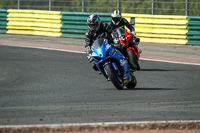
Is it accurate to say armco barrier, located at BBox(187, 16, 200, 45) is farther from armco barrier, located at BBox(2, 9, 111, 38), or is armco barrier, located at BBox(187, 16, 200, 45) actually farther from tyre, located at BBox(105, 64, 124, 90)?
tyre, located at BBox(105, 64, 124, 90)

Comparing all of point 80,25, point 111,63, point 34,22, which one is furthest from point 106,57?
point 34,22

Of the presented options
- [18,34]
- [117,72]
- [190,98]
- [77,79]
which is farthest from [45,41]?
[190,98]

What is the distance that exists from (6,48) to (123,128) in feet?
41.8

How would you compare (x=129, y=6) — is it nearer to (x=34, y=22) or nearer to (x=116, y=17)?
(x=34, y=22)

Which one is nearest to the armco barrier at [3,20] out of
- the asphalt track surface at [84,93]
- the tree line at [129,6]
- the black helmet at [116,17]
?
the tree line at [129,6]

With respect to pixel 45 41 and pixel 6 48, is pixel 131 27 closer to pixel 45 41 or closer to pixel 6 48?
pixel 6 48

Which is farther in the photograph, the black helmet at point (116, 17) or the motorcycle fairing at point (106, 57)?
the black helmet at point (116, 17)

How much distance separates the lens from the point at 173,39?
757 inches

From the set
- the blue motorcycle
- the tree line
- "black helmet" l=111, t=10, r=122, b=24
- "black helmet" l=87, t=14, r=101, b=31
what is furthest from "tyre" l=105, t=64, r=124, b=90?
the tree line

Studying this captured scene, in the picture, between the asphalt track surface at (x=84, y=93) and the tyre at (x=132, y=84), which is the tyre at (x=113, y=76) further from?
the tyre at (x=132, y=84)

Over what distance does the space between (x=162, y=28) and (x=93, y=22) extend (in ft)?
31.0

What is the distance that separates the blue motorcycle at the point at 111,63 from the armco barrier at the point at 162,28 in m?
9.46

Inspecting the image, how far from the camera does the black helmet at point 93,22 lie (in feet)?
33.4

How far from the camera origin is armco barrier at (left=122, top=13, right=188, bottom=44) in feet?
62.2
